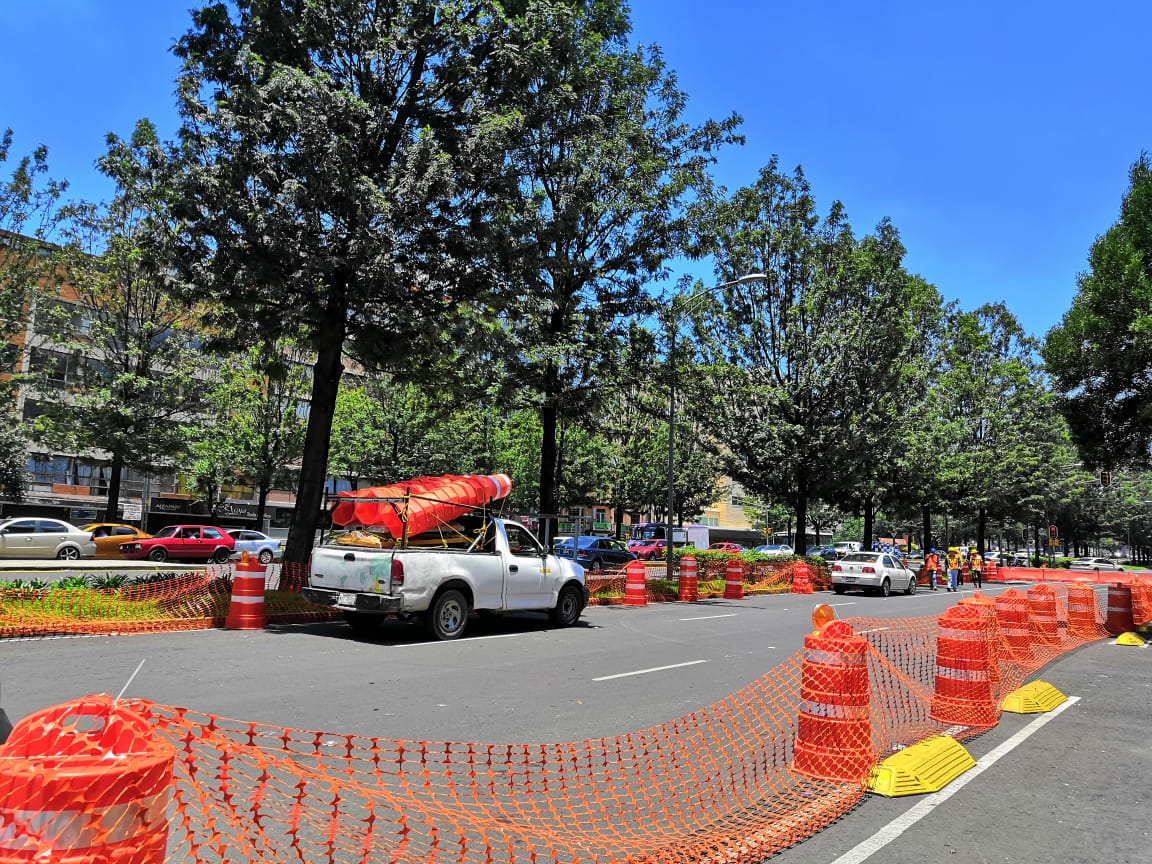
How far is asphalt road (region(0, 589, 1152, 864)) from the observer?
4.61 metres

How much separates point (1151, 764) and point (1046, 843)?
2659 millimetres

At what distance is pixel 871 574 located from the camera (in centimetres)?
2705

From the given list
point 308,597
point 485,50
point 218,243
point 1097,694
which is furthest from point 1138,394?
point 218,243

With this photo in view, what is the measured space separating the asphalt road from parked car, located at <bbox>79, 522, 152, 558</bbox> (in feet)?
68.7

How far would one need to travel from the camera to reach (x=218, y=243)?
12.8 metres

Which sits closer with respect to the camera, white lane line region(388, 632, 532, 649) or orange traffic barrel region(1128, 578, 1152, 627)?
white lane line region(388, 632, 532, 649)

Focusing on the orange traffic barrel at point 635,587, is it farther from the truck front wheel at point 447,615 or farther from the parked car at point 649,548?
the parked car at point 649,548

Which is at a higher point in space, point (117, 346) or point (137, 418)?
point (117, 346)

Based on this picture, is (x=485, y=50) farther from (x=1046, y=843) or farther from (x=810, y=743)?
(x=1046, y=843)

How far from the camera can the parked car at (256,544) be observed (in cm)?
3144

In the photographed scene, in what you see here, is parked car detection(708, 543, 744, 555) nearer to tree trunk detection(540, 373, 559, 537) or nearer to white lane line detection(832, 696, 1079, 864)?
tree trunk detection(540, 373, 559, 537)

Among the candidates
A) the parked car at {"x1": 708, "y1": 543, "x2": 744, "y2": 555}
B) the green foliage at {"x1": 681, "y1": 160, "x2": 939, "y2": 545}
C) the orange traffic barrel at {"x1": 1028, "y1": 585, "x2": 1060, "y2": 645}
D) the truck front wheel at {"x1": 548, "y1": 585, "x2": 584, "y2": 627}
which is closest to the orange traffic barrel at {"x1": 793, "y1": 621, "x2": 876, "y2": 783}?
the truck front wheel at {"x1": 548, "y1": 585, "x2": 584, "y2": 627}

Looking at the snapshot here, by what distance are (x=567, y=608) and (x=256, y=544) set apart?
75.6ft

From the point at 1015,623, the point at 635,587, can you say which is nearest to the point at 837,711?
the point at 1015,623
